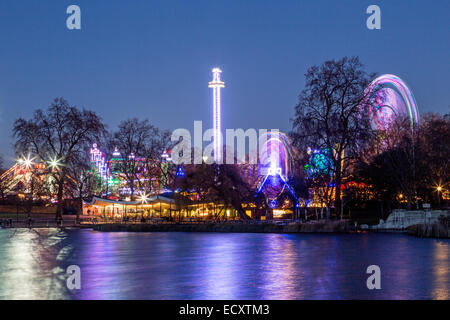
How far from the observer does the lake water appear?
2034 centimetres

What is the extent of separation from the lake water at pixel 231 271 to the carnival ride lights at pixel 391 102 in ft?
76.4

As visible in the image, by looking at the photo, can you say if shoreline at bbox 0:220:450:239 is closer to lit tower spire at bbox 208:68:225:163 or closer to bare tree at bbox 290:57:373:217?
bare tree at bbox 290:57:373:217

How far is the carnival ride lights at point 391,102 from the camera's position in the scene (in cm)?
5984

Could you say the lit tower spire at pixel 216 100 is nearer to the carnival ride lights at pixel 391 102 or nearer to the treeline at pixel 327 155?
the treeline at pixel 327 155

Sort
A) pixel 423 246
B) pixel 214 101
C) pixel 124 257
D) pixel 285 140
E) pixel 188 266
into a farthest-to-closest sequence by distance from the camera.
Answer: pixel 214 101, pixel 285 140, pixel 423 246, pixel 124 257, pixel 188 266

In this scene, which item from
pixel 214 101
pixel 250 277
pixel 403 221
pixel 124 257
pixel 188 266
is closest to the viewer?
pixel 250 277

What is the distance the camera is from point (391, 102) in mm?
66000

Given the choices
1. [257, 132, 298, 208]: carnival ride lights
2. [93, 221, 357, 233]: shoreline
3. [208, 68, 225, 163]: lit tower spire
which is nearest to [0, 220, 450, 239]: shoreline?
[93, 221, 357, 233]: shoreline

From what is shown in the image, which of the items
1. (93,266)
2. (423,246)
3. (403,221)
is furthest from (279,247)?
(403,221)

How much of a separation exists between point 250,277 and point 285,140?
41480 millimetres

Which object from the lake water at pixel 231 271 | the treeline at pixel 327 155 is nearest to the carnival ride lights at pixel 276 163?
the treeline at pixel 327 155

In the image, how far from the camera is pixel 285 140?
6444 cm
